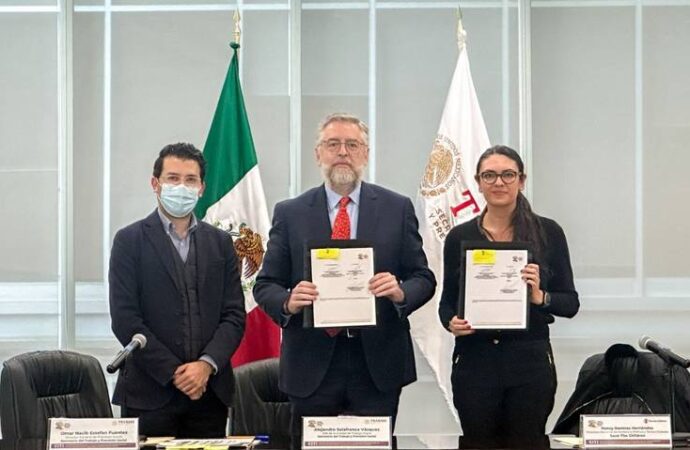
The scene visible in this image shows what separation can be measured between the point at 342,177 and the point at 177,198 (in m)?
0.63

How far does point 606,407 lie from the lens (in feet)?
10.5

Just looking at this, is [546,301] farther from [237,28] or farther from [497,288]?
[237,28]

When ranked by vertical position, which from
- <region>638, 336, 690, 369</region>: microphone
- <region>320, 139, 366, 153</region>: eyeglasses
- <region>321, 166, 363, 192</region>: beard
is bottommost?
<region>638, 336, 690, 369</region>: microphone

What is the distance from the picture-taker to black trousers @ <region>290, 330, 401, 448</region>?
3150 mm

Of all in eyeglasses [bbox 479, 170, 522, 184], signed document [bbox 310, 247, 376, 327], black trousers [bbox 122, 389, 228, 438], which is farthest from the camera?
eyeglasses [bbox 479, 170, 522, 184]

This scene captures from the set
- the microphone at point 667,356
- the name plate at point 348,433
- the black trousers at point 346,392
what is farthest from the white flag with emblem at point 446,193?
the name plate at point 348,433

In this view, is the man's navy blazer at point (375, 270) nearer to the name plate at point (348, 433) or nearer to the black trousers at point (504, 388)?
the black trousers at point (504, 388)

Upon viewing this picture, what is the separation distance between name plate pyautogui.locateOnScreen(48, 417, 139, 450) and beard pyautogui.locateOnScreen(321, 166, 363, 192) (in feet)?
3.87

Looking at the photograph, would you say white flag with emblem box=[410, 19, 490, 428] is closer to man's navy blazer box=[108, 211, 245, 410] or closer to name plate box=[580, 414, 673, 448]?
man's navy blazer box=[108, 211, 245, 410]

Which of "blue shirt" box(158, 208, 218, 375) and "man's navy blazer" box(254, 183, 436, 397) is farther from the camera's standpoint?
"blue shirt" box(158, 208, 218, 375)

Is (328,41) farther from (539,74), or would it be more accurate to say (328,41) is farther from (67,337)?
(67,337)

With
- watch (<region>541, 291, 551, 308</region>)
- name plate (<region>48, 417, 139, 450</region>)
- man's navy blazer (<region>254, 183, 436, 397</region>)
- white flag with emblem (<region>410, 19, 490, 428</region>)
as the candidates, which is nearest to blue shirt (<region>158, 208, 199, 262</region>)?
man's navy blazer (<region>254, 183, 436, 397</region>)

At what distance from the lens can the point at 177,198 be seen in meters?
3.30

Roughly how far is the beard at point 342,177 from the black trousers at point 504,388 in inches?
30.5
